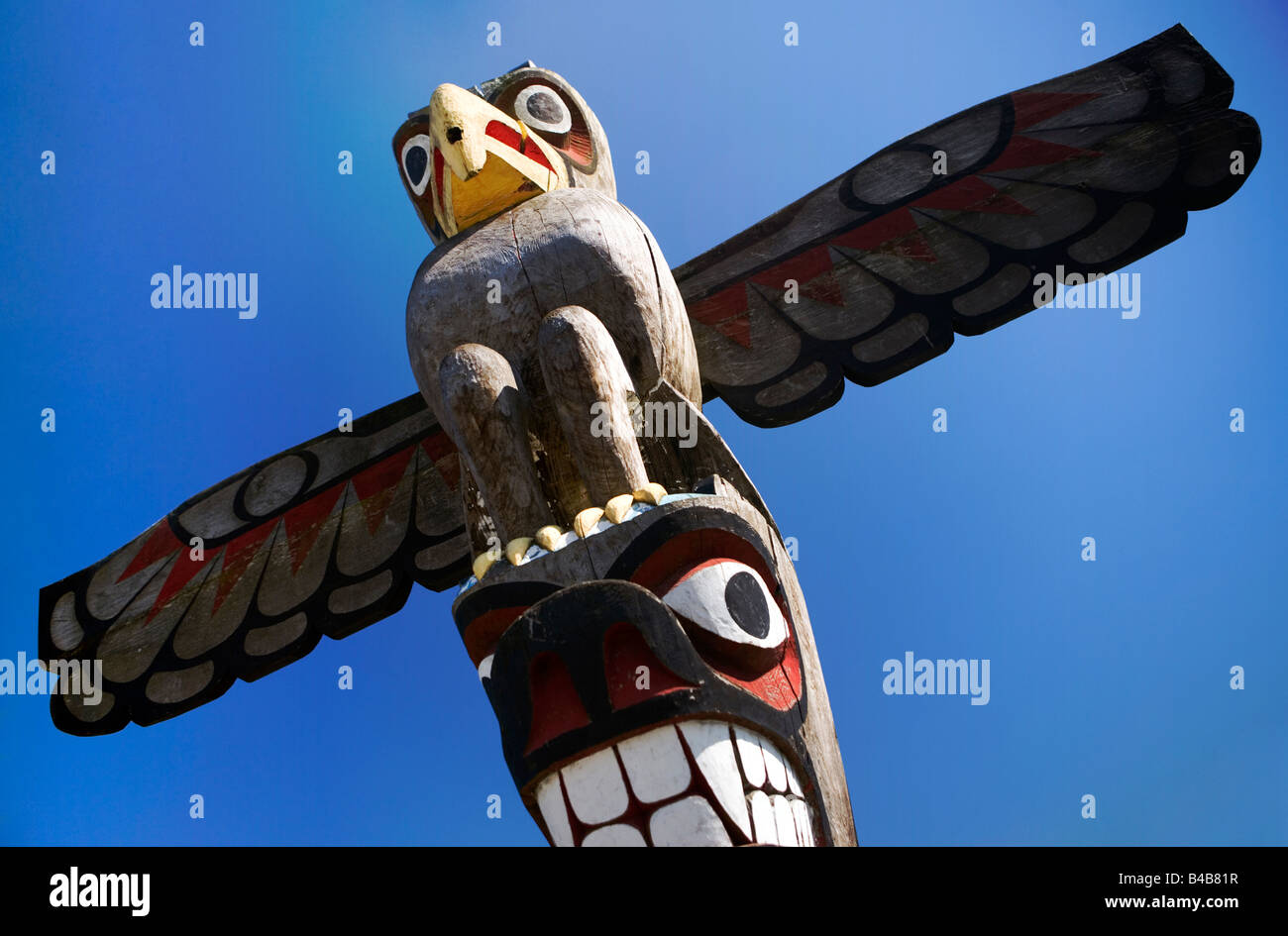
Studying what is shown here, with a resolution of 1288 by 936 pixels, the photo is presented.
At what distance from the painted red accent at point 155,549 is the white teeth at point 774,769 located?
276 centimetres

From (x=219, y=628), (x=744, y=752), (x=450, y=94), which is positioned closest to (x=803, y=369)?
(x=450, y=94)

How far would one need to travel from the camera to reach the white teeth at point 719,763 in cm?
265

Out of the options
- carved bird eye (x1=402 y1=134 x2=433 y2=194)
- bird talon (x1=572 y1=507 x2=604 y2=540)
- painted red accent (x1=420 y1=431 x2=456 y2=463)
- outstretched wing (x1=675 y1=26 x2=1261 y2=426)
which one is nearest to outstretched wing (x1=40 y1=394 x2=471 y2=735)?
painted red accent (x1=420 y1=431 x2=456 y2=463)

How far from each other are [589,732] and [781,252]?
2.31 meters

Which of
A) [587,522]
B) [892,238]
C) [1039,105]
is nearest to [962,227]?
[892,238]

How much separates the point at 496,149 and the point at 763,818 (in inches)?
87.7

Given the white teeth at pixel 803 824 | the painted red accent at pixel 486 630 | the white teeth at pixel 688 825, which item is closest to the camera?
the white teeth at pixel 688 825

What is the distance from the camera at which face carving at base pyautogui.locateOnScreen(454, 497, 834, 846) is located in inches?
105

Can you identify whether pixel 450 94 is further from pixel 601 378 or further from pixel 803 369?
pixel 803 369

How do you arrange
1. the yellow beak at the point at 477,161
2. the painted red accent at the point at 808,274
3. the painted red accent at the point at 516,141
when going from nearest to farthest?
1. the yellow beak at the point at 477,161
2. the painted red accent at the point at 516,141
3. the painted red accent at the point at 808,274

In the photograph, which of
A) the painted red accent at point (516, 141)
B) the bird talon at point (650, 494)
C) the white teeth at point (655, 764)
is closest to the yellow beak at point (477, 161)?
the painted red accent at point (516, 141)

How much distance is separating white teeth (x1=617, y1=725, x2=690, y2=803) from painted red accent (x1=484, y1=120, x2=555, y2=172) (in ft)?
6.83

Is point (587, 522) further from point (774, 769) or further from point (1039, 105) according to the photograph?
point (1039, 105)

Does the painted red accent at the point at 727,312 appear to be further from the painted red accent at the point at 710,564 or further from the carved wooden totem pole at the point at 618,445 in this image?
the painted red accent at the point at 710,564
